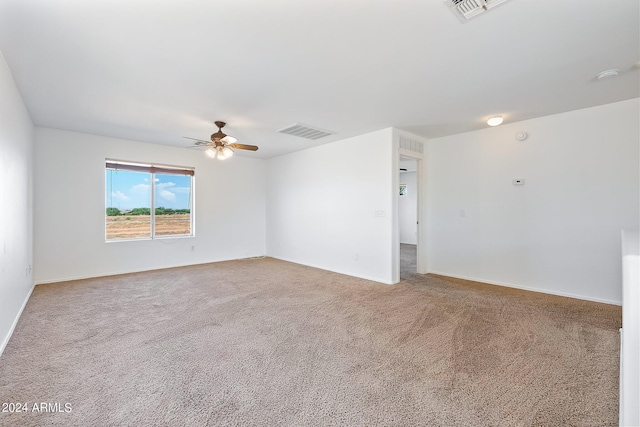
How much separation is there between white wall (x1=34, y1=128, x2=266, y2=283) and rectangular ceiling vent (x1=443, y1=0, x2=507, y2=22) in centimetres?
541

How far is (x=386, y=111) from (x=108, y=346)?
3.88m

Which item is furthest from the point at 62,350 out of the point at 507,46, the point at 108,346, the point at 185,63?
the point at 507,46

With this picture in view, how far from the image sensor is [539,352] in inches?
91.5

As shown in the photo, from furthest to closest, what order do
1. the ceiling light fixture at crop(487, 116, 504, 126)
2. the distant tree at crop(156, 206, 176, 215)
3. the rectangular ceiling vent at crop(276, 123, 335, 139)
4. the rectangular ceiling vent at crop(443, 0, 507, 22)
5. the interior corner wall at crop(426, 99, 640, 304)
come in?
the distant tree at crop(156, 206, 176, 215) → the rectangular ceiling vent at crop(276, 123, 335, 139) → the ceiling light fixture at crop(487, 116, 504, 126) → the interior corner wall at crop(426, 99, 640, 304) → the rectangular ceiling vent at crop(443, 0, 507, 22)

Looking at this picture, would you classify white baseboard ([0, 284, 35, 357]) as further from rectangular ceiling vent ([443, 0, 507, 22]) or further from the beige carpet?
rectangular ceiling vent ([443, 0, 507, 22])

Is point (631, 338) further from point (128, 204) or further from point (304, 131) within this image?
point (128, 204)

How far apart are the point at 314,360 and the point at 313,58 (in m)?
2.48

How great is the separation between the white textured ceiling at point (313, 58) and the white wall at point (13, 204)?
0.26m

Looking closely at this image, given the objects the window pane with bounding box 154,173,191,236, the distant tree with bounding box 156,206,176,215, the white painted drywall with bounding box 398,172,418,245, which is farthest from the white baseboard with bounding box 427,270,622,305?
the distant tree with bounding box 156,206,176,215

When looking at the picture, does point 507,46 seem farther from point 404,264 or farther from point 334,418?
point 404,264

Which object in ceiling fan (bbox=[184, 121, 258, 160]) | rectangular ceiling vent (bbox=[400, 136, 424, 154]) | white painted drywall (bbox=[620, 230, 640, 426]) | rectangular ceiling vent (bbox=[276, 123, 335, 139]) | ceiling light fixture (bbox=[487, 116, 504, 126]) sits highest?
rectangular ceiling vent (bbox=[276, 123, 335, 139])

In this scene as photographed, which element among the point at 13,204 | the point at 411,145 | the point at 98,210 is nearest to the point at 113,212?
the point at 98,210

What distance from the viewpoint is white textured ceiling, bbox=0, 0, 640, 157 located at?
1883mm

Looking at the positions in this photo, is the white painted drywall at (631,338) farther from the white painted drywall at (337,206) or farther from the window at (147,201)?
the window at (147,201)
